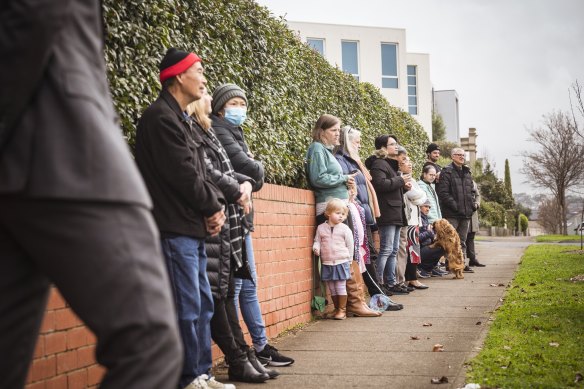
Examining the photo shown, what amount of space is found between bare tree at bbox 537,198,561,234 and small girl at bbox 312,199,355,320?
5732 cm

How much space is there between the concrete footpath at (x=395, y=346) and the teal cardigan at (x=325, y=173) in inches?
62.0

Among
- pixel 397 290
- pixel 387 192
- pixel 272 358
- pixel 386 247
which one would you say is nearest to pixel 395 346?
pixel 272 358

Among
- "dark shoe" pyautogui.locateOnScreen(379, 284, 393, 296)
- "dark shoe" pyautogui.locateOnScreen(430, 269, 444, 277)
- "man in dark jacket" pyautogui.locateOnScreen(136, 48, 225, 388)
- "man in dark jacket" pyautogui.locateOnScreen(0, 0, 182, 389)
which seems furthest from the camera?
"dark shoe" pyautogui.locateOnScreen(430, 269, 444, 277)

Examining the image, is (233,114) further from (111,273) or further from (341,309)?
(111,273)

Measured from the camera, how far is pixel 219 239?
6078 millimetres

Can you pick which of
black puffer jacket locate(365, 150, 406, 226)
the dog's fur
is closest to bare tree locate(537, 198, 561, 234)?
the dog's fur

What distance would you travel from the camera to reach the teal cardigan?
33.1ft

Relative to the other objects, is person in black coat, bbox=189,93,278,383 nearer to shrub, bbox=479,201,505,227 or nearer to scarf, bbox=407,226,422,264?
scarf, bbox=407,226,422,264

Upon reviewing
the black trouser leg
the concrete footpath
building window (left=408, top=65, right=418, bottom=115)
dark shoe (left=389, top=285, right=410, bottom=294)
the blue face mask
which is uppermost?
building window (left=408, top=65, right=418, bottom=115)

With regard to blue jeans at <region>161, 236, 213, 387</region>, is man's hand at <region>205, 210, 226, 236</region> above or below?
above

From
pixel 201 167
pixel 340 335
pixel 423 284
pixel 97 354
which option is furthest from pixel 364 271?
pixel 97 354

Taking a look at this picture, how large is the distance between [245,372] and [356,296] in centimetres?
410

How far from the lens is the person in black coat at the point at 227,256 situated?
6012 mm

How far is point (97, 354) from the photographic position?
2.29 metres
